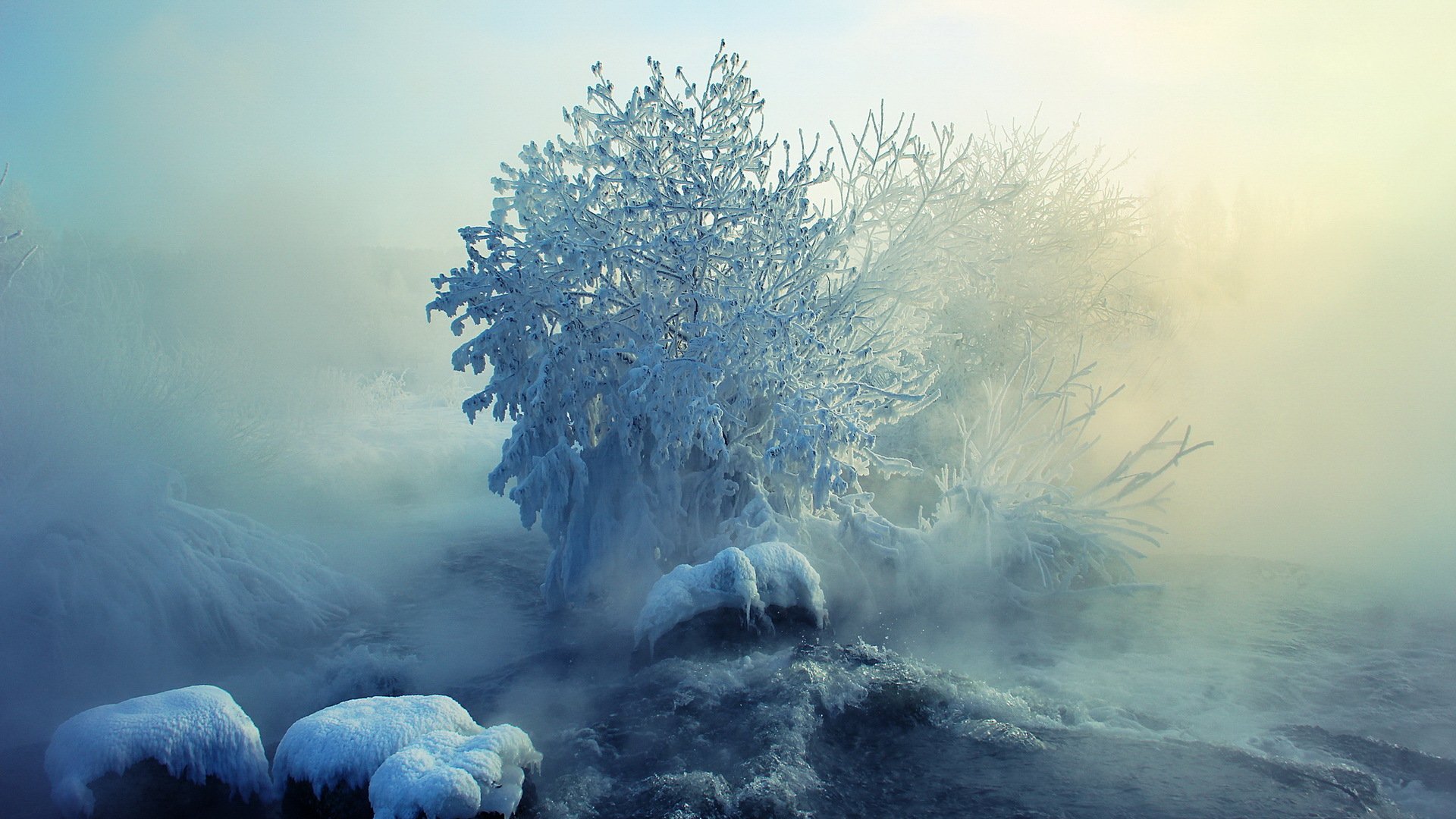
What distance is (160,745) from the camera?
579cm

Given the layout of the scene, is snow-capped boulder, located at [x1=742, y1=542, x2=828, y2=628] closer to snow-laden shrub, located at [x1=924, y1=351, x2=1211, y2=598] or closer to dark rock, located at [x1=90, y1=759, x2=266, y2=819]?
snow-laden shrub, located at [x1=924, y1=351, x2=1211, y2=598]

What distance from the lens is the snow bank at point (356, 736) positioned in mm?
5680

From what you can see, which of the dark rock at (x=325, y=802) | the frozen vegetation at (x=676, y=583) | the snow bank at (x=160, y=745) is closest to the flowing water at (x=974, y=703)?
the frozen vegetation at (x=676, y=583)

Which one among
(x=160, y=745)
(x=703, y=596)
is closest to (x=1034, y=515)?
(x=703, y=596)

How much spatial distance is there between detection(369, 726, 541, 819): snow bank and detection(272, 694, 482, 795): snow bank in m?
0.23

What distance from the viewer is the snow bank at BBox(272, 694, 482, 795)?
18.6ft

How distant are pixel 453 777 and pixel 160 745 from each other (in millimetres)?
2327

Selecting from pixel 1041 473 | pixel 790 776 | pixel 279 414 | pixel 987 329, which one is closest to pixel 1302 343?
pixel 987 329

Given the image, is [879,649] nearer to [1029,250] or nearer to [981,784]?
[981,784]

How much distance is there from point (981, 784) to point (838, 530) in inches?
188

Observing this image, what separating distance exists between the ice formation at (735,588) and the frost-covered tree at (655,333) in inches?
49.7

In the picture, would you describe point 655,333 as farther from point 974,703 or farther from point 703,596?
point 974,703

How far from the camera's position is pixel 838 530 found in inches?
417

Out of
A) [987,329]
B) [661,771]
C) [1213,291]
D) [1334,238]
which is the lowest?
[661,771]
